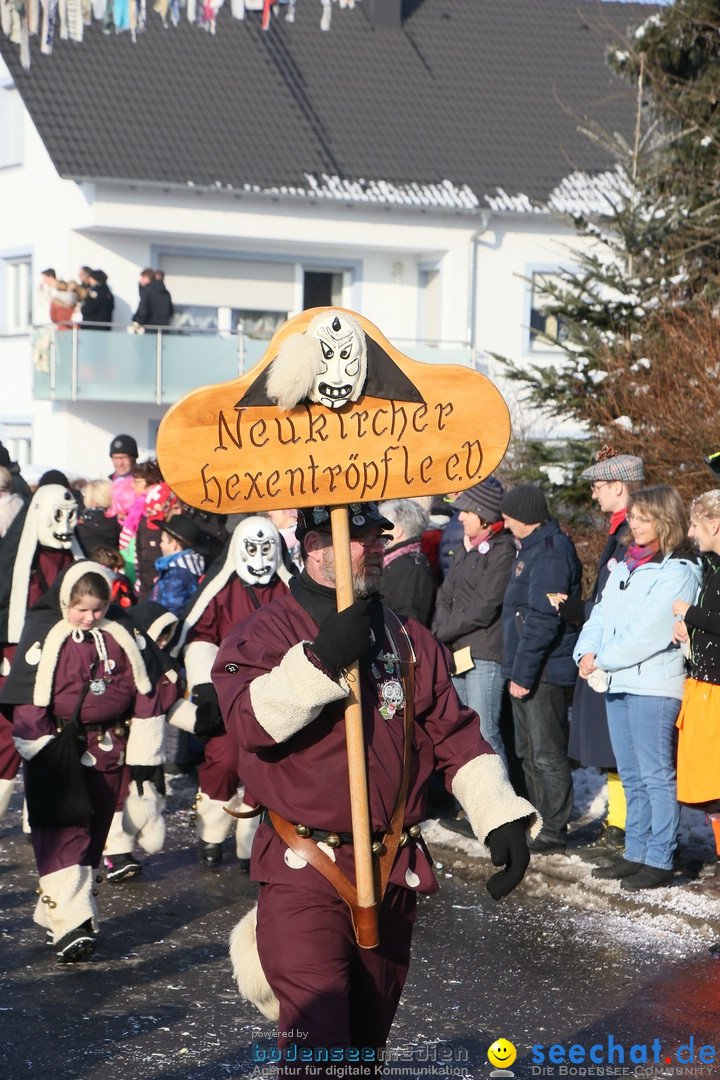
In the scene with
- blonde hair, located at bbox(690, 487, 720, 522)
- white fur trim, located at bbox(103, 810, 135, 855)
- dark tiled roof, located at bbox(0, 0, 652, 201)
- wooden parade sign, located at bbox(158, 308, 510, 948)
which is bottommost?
white fur trim, located at bbox(103, 810, 135, 855)

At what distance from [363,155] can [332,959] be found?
2435cm

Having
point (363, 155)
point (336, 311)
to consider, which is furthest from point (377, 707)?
point (363, 155)

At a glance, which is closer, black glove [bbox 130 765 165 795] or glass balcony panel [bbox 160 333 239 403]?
black glove [bbox 130 765 165 795]

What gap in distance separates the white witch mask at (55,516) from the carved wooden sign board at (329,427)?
4.43m

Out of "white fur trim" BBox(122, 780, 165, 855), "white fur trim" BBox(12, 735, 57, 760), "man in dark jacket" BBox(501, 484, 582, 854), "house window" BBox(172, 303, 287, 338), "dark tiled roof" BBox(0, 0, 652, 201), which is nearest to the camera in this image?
"white fur trim" BBox(12, 735, 57, 760)

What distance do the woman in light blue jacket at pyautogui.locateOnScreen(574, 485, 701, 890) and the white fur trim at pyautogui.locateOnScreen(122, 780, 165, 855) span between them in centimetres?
233

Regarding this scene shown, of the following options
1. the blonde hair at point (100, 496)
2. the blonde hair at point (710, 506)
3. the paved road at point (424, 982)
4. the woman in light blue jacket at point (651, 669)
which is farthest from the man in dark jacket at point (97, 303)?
the blonde hair at point (710, 506)

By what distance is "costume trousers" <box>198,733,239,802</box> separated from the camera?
812 centimetres

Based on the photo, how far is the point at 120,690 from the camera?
6.91 meters

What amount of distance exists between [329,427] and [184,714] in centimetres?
459

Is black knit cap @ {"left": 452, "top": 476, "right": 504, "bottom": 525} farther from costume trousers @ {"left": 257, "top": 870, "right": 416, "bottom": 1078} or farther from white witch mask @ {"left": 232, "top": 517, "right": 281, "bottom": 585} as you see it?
costume trousers @ {"left": 257, "top": 870, "right": 416, "bottom": 1078}

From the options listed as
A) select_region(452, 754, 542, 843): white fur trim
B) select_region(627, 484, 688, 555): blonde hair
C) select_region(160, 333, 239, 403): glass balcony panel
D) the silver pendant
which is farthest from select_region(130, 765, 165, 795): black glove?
select_region(160, 333, 239, 403): glass balcony panel

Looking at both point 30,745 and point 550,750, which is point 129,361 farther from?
point 30,745

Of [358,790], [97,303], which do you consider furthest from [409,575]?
[97,303]
